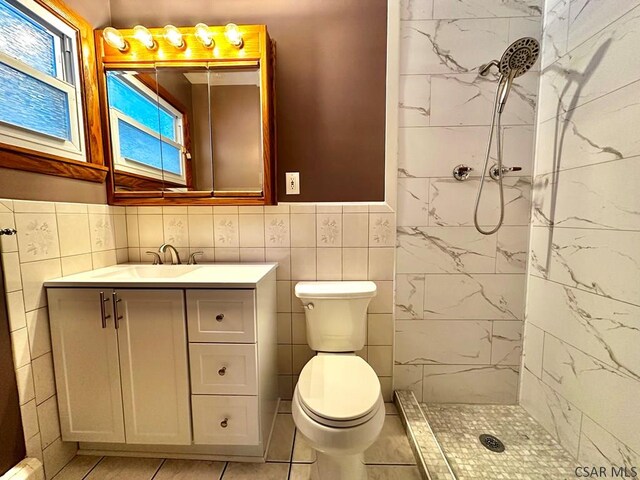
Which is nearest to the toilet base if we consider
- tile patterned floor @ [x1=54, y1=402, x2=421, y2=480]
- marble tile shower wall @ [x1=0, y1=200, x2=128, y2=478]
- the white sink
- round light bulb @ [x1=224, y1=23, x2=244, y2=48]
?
tile patterned floor @ [x1=54, y1=402, x2=421, y2=480]

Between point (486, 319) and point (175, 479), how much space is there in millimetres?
1741

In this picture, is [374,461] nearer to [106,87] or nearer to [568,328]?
[568,328]

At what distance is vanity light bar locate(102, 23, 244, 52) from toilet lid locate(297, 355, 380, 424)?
1.65 meters

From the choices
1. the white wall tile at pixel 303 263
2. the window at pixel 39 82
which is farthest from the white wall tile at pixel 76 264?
the white wall tile at pixel 303 263

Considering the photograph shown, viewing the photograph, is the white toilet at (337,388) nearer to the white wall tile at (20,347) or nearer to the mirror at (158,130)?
the mirror at (158,130)

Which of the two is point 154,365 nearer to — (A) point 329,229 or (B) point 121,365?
(B) point 121,365

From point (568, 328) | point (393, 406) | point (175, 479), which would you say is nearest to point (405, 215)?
point (568, 328)

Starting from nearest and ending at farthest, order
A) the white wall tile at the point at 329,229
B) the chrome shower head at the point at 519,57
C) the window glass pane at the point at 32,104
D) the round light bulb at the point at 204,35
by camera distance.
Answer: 1. the window glass pane at the point at 32,104
2. the chrome shower head at the point at 519,57
3. the round light bulb at the point at 204,35
4. the white wall tile at the point at 329,229

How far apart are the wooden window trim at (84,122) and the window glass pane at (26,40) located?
0.11 meters

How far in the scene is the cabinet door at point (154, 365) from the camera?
1.13 metres

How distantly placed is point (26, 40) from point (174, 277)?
3.78 ft

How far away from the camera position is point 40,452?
111 cm

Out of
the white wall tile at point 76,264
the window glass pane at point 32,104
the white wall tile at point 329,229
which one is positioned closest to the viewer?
the window glass pane at point 32,104

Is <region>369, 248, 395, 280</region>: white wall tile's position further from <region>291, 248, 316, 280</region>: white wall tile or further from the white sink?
the white sink
